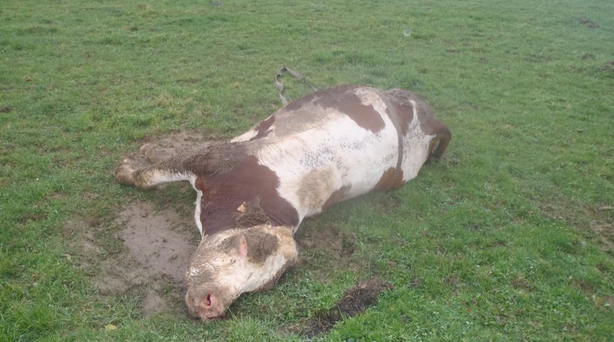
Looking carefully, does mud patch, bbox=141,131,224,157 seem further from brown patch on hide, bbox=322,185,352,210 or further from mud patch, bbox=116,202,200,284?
brown patch on hide, bbox=322,185,352,210

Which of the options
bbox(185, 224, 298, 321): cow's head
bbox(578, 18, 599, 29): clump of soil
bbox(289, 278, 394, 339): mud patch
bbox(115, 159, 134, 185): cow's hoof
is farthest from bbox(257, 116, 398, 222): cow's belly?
bbox(578, 18, 599, 29): clump of soil

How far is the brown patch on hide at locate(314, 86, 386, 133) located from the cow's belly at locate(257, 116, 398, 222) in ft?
0.29

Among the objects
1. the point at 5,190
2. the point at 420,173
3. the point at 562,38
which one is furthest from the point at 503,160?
the point at 562,38

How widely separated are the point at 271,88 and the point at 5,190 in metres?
4.78

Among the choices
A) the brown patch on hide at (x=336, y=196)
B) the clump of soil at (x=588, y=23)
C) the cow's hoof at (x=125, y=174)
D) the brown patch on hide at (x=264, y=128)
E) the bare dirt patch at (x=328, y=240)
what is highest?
the brown patch on hide at (x=264, y=128)

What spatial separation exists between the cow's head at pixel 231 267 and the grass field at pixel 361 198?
15 centimetres

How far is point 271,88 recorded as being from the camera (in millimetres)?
9273

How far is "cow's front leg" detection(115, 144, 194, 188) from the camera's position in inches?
211

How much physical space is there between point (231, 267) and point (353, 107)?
8.42ft

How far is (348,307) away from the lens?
14.2 ft

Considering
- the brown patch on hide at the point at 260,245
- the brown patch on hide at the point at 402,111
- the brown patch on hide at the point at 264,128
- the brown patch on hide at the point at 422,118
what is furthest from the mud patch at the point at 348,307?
the brown patch on hide at the point at 422,118

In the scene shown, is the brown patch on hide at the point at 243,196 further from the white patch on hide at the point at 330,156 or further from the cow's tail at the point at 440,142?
the cow's tail at the point at 440,142

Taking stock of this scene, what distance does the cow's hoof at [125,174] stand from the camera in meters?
5.94

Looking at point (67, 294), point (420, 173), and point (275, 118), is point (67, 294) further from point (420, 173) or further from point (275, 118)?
point (420, 173)
